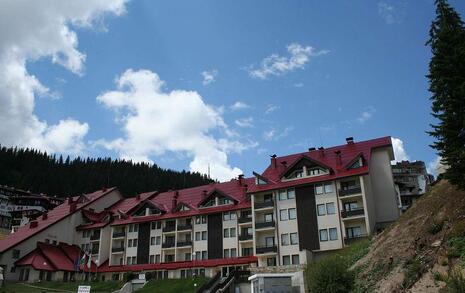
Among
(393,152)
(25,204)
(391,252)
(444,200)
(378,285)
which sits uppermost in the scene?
(25,204)

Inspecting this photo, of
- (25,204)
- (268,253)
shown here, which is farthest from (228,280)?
(25,204)

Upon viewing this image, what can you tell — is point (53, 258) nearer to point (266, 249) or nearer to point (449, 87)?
point (266, 249)

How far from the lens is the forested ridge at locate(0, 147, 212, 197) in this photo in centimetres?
16625

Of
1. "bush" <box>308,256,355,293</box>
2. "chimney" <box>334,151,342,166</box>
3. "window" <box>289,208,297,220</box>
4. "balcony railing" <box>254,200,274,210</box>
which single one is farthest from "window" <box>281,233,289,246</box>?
"bush" <box>308,256,355,293</box>

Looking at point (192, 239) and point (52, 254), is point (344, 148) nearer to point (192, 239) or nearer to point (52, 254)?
point (192, 239)

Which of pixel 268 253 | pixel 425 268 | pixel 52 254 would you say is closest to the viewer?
pixel 425 268

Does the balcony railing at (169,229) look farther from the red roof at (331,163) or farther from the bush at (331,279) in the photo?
the bush at (331,279)

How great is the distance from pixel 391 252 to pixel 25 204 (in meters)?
138

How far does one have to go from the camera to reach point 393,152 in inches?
2530

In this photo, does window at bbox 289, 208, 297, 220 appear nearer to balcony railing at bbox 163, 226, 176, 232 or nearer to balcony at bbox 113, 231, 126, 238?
balcony railing at bbox 163, 226, 176, 232

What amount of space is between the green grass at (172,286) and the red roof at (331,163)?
14.8 metres

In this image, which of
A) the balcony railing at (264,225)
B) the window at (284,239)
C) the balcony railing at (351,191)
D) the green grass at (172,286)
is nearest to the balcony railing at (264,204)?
the balcony railing at (264,225)

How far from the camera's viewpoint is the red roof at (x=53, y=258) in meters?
70.9

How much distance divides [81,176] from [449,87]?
531 ft
